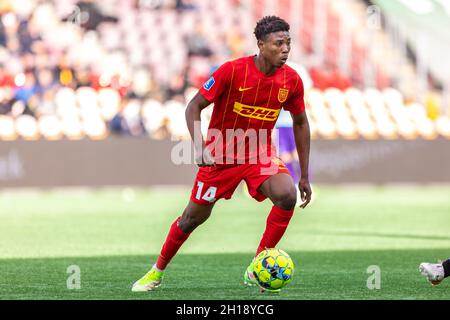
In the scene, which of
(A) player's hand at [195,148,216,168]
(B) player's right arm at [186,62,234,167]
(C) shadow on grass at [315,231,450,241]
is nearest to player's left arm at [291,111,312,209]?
(B) player's right arm at [186,62,234,167]

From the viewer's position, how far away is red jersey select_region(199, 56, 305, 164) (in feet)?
25.8

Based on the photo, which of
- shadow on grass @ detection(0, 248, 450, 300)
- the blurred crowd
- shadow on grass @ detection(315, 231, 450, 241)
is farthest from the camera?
the blurred crowd

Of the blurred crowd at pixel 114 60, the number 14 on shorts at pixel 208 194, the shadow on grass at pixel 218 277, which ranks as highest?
the blurred crowd at pixel 114 60

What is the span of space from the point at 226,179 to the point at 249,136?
38 centimetres

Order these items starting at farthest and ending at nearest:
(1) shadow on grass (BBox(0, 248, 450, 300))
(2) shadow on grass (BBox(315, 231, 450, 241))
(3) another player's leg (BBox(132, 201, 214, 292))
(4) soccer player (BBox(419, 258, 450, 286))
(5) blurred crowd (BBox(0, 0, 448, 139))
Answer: (5) blurred crowd (BBox(0, 0, 448, 139)) → (2) shadow on grass (BBox(315, 231, 450, 241)) → (3) another player's leg (BBox(132, 201, 214, 292)) → (4) soccer player (BBox(419, 258, 450, 286)) → (1) shadow on grass (BBox(0, 248, 450, 300))

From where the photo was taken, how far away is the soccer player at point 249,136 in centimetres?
781

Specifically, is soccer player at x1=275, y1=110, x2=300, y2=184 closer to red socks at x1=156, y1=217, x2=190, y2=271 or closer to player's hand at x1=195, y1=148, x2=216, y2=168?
red socks at x1=156, y1=217, x2=190, y2=271

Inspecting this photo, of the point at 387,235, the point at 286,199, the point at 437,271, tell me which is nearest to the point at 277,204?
the point at 286,199

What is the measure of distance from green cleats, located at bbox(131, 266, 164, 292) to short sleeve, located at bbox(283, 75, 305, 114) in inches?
64.2

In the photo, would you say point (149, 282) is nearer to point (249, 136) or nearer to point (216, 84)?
point (249, 136)

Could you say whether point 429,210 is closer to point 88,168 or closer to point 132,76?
point 88,168

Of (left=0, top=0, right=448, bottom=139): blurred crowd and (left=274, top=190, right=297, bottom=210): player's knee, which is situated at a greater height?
(left=0, top=0, right=448, bottom=139): blurred crowd

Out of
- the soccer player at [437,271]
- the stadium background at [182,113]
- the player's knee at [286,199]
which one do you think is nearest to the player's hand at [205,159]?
the player's knee at [286,199]

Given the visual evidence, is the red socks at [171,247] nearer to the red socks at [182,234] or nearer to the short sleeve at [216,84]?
the red socks at [182,234]
